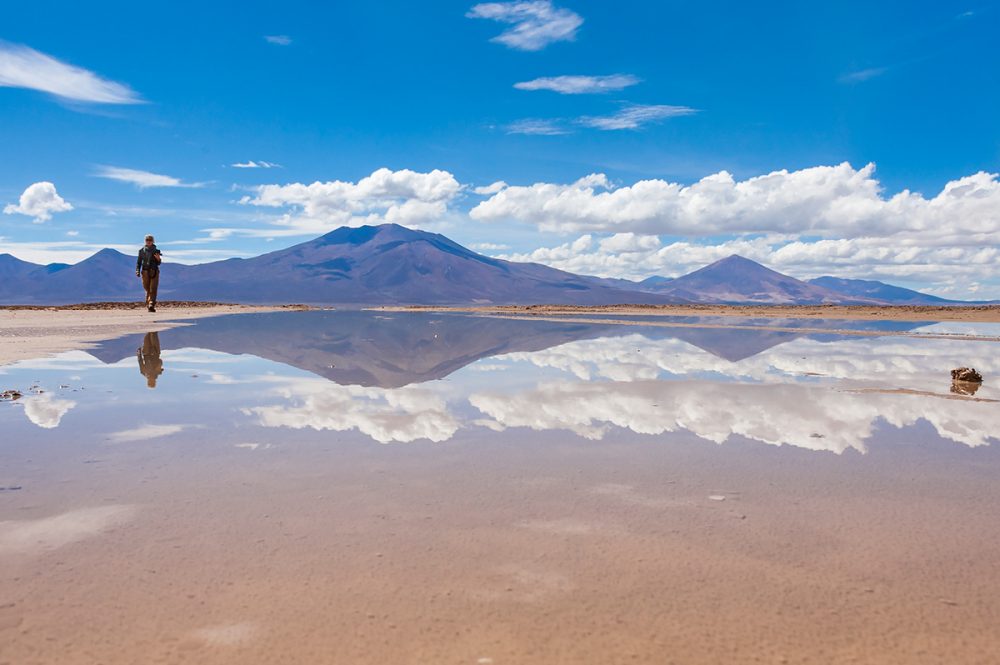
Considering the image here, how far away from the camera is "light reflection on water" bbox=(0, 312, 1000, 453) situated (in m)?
9.61

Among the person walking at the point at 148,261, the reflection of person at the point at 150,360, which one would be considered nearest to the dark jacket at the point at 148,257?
the person walking at the point at 148,261

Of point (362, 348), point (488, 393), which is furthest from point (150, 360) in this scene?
point (488, 393)

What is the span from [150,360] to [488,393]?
9.90 meters

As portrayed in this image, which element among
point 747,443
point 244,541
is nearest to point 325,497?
point 244,541

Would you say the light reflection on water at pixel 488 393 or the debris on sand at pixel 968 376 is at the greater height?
the debris on sand at pixel 968 376

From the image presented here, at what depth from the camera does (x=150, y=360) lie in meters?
17.5

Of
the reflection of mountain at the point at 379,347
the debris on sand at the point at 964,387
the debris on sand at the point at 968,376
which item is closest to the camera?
the debris on sand at the point at 964,387

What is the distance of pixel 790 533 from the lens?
560 centimetres

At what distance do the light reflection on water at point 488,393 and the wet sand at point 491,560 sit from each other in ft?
5.91

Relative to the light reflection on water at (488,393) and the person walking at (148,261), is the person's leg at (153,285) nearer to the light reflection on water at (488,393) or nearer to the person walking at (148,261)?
the person walking at (148,261)

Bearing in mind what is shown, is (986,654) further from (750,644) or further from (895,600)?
(750,644)

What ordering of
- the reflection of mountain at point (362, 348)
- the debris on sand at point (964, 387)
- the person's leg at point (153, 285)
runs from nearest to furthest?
the debris on sand at point (964, 387) < the reflection of mountain at point (362, 348) < the person's leg at point (153, 285)

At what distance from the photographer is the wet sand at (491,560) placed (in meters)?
3.85

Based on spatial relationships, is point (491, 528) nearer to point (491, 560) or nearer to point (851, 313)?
point (491, 560)
